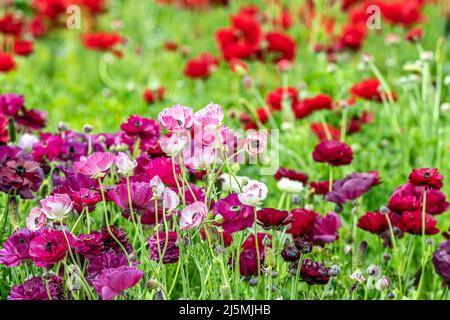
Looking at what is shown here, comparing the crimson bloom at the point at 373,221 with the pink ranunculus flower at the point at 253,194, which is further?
the crimson bloom at the point at 373,221

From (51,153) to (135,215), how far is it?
33 centimetres

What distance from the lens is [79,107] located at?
3119 mm

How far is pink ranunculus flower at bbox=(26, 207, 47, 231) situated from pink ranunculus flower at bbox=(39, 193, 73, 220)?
48mm

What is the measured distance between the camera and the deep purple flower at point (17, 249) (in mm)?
1283

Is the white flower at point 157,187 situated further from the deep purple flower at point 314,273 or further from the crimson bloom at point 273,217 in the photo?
the deep purple flower at point 314,273

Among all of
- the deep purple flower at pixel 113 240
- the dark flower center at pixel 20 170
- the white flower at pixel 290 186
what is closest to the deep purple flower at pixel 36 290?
the deep purple flower at pixel 113 240

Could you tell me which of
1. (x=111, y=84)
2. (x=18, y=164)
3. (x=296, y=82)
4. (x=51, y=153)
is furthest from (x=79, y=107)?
(x=18, y=164)

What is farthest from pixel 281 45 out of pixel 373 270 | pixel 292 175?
pixel 373 270

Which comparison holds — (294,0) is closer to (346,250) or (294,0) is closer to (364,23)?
(364,23)

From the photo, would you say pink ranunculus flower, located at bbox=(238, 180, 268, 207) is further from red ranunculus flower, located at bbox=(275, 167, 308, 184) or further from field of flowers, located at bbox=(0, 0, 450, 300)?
red ranunculus flower, located at bbox=(275, 167, 308, 184)

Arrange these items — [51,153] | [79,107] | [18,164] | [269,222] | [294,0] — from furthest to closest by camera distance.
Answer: [294,0]
[79,107]
[51,153]
[18,164]
[269,222]

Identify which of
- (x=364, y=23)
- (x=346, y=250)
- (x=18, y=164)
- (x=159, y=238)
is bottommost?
(x=346, y=250)

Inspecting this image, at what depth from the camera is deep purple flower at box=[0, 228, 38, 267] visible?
1.28 meters
